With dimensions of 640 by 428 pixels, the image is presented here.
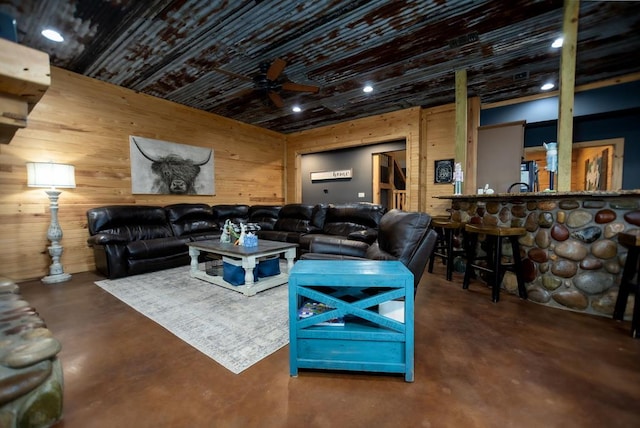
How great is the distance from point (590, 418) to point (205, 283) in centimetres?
319

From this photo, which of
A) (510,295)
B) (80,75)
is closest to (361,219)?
(510,295)

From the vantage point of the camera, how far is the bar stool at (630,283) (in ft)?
6.14

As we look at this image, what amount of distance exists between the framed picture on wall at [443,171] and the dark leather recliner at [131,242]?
14.7 feet

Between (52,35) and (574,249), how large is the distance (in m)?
5.61

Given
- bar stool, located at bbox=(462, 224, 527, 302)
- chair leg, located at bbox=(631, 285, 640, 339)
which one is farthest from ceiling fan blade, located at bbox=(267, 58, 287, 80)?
chair leg, located at bbox=(631, 285, 640, 339)

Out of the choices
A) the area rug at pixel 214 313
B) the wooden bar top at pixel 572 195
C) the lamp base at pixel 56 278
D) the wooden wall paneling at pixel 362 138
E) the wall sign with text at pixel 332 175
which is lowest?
the area rug at pixel 214 313

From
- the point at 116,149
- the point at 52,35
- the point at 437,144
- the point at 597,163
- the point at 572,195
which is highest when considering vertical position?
the point at 52,35

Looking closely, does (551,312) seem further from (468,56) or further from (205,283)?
(205,283)

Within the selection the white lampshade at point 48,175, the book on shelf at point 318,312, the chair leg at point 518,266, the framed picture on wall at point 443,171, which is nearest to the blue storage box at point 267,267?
the book on shelf at point 318,312

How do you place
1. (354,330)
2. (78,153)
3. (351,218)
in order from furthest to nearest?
(351,218) < (78,153) < (354,330)

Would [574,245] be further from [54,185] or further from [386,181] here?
[54,185]

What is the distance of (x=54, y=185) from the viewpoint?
315 centimetres

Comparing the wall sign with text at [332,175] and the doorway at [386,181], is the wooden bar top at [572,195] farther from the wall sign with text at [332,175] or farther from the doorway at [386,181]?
the wall sign with text at [332,175]

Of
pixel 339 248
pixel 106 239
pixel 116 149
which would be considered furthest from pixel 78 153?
pixel 339 248
